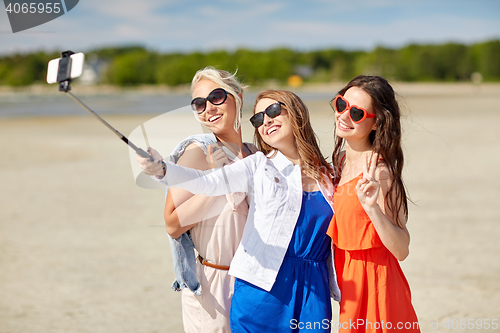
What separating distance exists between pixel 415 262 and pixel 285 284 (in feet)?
16.6

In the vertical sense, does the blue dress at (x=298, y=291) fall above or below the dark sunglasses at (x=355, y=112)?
below

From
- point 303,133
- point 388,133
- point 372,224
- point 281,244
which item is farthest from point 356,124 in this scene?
point 281,244

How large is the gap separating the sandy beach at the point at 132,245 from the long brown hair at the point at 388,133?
28 centimetres

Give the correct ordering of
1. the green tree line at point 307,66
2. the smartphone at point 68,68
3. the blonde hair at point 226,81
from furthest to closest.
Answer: the green tree line at point 307,66 → the blonde hair at point 226,81 → the smartphone at point 68,68

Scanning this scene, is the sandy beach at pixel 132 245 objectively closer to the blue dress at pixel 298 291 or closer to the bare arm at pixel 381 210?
the bare arm at pixel 381 210

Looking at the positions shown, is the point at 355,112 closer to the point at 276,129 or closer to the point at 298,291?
the point at 276,129

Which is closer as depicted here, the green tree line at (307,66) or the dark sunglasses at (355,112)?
the dark sunglasses at (355,112)

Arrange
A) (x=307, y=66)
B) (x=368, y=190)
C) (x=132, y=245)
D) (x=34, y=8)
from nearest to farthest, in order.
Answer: (x=368, y=190) < (x=34, y=8) < (x=132, y=245) < (x=307, y=66)

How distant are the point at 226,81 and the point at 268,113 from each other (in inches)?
13.7

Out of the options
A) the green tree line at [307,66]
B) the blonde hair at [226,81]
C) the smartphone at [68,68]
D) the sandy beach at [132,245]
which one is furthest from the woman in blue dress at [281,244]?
the green tree line at [307,66]

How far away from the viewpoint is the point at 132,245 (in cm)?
802

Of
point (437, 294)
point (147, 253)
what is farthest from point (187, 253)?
point (147, 253)

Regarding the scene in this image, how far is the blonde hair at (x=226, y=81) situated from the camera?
9.05ft

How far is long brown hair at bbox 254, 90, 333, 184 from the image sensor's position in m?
2.67
